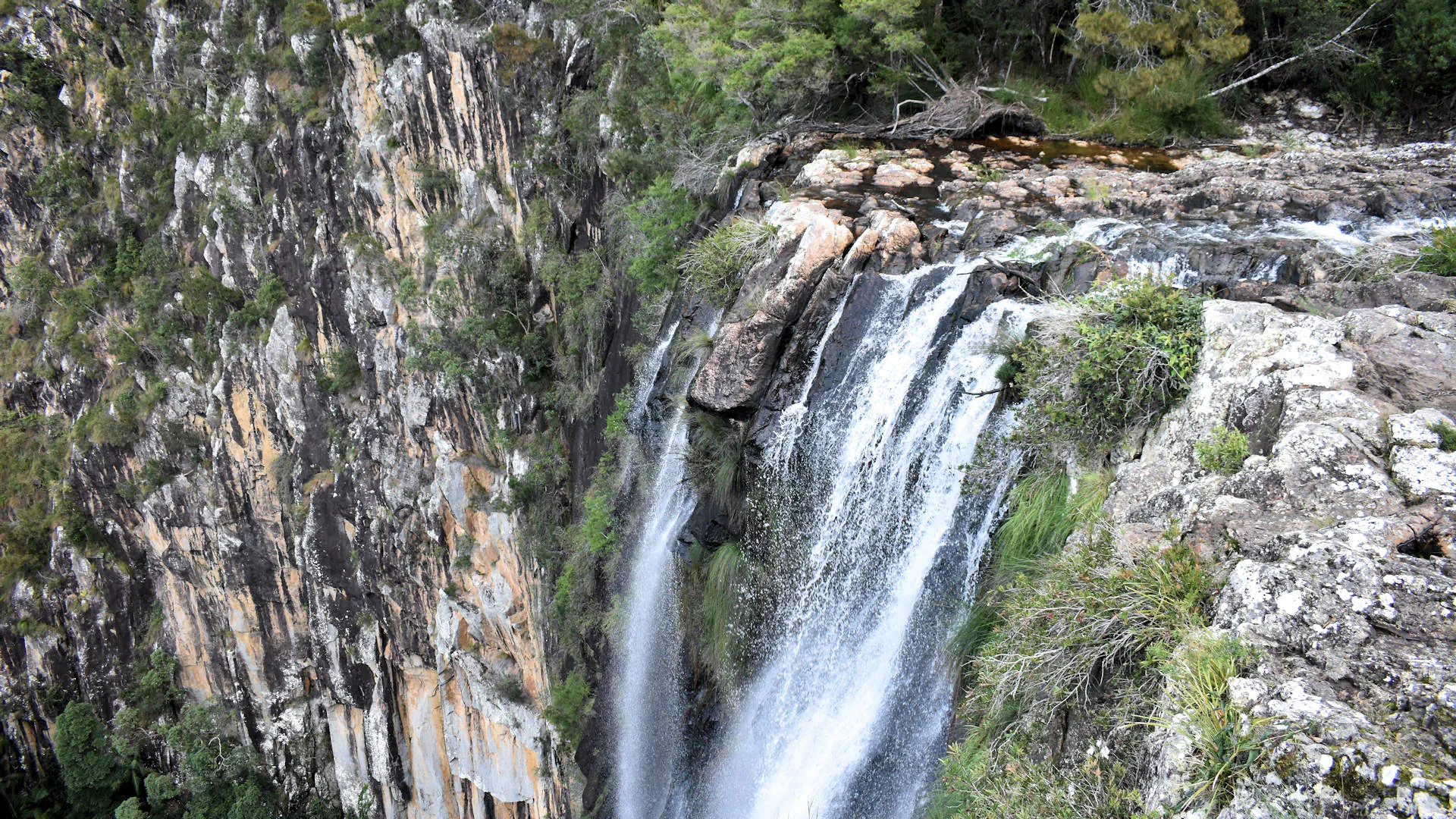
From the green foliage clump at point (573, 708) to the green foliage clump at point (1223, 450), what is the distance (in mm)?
11363

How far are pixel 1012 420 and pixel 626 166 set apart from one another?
9270 mm

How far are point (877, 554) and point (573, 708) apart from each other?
9261 mm

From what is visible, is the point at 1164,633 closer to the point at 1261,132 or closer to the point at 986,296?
the point at 986,296

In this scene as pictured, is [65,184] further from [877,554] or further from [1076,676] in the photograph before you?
[1076,676]

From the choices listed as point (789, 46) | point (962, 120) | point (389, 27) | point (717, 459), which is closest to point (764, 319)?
point (717, 459)

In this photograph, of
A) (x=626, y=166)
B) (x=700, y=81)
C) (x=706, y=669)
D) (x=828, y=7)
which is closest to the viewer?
(x=706, y=669)

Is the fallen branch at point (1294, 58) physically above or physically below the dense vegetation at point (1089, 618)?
above

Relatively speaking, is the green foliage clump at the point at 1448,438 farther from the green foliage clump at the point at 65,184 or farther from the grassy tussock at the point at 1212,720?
the green foliage clump at the point at 65,184

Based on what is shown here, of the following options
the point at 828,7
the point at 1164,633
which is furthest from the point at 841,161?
the point at 1164,633

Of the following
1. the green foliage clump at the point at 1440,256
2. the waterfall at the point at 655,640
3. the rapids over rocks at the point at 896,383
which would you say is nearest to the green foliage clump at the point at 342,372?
→ the waterfall at the point at 655,640

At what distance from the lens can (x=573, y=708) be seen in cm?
1324

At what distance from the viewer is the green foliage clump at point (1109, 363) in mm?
4867

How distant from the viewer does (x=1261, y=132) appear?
9.35 meters

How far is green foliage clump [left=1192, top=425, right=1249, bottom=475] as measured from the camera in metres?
4.07
